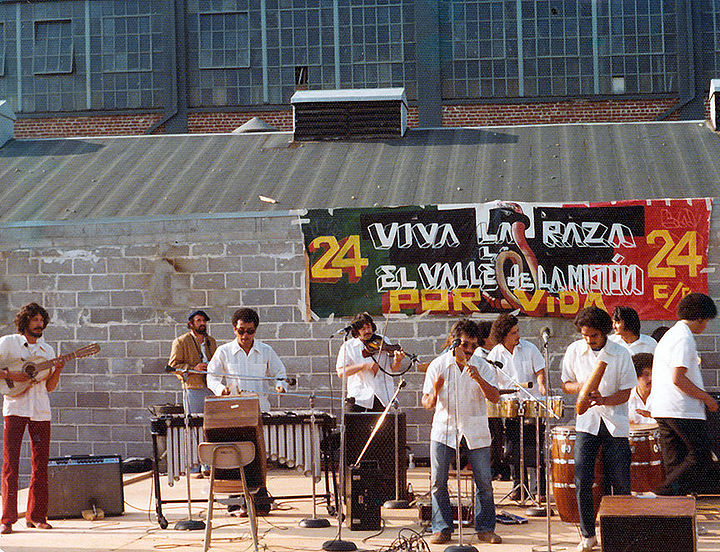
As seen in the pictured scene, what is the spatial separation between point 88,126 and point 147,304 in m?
10.9

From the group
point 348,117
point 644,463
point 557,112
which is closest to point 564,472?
point 644,463

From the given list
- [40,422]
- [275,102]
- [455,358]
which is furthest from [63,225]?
[275,102]

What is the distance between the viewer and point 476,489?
8.66 metres

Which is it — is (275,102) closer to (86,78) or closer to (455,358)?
(86,78)

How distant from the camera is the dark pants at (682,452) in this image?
334 inches

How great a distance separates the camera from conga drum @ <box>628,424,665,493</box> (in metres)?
9.35

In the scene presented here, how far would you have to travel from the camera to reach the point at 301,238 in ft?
44.1

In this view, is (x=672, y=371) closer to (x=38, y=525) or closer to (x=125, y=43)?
(x=38, y=525)

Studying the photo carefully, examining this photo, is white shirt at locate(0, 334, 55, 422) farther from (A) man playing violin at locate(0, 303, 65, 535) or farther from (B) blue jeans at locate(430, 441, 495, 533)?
(B) blue jeans at locate(430, 441, 495, 533)

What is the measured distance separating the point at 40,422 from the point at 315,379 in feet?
13.9

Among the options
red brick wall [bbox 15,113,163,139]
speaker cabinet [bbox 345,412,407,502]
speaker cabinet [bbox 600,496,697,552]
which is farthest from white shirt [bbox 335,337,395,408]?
red brick wall [bbox 15,113,163,139]

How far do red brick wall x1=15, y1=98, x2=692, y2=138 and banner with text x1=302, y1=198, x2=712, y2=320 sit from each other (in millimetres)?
9397

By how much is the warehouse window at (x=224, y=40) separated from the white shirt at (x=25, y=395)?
1398 cm

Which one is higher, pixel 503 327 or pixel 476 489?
pixel 503 327
